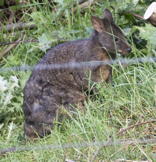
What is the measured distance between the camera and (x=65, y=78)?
6199 millimetres

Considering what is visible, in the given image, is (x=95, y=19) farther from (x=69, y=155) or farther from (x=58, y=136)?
(x=69, y=155)

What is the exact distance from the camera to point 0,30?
26.1 ft

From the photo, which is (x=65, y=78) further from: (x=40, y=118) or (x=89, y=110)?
(x=89, y=110)

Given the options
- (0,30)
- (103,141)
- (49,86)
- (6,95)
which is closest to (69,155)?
(103,141)

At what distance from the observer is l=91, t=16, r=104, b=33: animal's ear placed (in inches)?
241

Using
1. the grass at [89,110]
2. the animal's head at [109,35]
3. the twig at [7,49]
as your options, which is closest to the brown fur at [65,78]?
the animal's head at [109,35]

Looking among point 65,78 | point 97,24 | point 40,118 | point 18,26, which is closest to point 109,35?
point 97,24

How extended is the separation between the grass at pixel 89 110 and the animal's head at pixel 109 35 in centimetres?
13

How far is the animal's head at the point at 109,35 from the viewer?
603cm

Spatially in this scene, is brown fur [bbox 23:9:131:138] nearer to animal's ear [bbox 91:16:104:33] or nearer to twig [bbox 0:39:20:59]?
animal's ear [bbox 91:16:104:33]

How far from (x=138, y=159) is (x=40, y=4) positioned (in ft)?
13.8

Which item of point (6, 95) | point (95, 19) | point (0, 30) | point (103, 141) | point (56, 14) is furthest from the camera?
point (0, 30)

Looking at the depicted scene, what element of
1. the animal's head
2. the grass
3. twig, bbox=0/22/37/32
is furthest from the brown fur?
twig, bbox=0/22/37/32

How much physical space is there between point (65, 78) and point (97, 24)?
693mm
